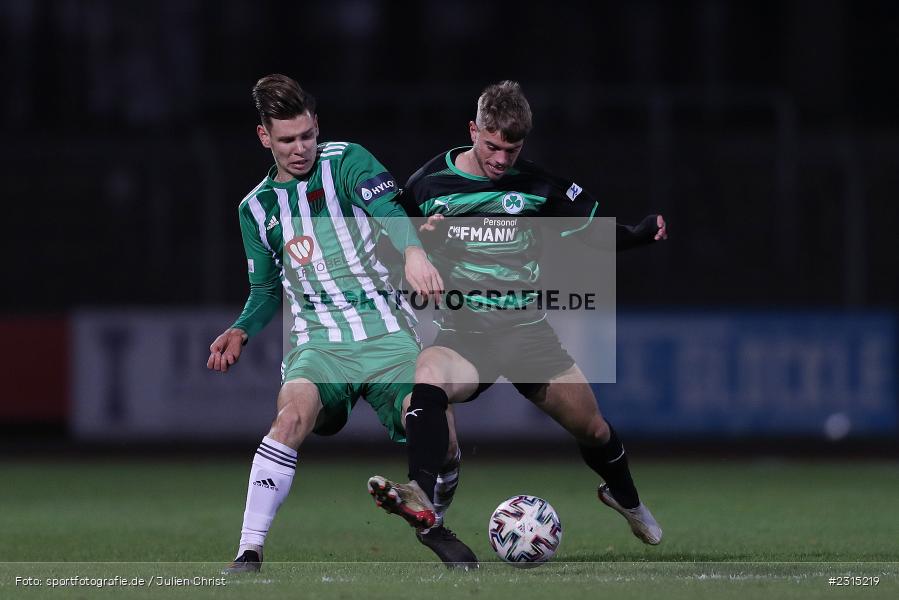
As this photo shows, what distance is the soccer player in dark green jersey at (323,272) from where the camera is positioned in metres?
5.92

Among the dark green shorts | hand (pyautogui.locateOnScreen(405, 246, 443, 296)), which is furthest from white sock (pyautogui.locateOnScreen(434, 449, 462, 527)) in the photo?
hand (pyautogui.locateOnScreen(405, 246, 443, 296))

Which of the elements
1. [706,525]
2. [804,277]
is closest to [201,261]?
[804,277]

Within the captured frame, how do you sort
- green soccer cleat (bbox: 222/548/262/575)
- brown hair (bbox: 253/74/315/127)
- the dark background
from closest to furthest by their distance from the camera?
green soccer cleat (bbox: 222/548/262/575), brown hair (bbox: 253/74/315/127), the dark background

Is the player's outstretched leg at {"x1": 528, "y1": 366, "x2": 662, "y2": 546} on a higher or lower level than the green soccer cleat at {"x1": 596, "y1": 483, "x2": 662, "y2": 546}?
higher

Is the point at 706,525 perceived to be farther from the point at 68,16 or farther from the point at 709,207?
the point at 68,16

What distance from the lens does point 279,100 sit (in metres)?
5.86

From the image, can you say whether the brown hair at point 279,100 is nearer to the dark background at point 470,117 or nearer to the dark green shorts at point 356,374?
the dark green shorts at point 356,374

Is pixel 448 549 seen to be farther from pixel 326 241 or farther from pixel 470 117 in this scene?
pixel 470 117

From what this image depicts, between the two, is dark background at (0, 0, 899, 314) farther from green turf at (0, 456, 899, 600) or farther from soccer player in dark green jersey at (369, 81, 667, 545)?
soccer player in dark green jersey at (369, 81, 667, 545)

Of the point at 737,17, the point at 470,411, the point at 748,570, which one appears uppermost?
the point at 737,17

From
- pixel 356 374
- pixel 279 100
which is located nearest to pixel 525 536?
pixel 356 374

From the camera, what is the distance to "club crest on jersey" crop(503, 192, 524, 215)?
20.5ft

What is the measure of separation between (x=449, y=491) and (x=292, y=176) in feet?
5.07

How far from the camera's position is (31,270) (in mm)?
14750
